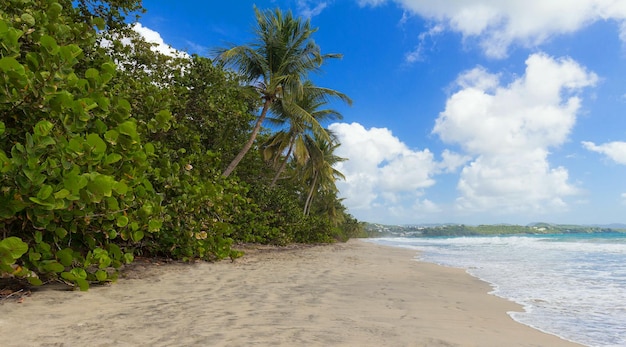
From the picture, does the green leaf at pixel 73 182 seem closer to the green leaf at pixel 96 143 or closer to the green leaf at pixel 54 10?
the green leaf at pixel 96 143

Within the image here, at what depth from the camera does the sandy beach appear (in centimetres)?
247

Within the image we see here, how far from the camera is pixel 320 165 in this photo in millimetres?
21406

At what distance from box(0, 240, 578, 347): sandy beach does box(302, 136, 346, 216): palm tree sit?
45.4ft

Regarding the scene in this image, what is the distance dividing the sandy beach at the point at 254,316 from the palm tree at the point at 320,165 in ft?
45.4

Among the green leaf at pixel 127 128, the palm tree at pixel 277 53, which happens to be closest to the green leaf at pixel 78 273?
the green leaf at pixel 127 128

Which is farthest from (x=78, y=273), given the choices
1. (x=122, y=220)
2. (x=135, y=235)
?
(x=135, y=235)

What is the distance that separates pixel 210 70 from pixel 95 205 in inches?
282

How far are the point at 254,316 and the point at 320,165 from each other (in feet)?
A: 60.4

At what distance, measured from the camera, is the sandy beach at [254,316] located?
247cm

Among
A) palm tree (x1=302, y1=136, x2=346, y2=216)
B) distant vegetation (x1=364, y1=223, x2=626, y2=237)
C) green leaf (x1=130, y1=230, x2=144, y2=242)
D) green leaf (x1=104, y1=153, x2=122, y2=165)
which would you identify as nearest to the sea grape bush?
green leaf (x1=104, y1=153, x2=122, y2=165)

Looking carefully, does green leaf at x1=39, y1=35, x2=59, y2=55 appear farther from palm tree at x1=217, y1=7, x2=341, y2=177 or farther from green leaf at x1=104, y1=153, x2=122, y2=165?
palm tree at x1=217, y1=7, x2=341, y2=177

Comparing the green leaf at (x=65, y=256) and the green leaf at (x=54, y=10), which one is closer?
the green leaf at (x=65, y=256)

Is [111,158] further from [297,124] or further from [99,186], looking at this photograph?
[297,124]

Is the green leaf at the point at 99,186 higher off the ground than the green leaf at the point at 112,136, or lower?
lower
